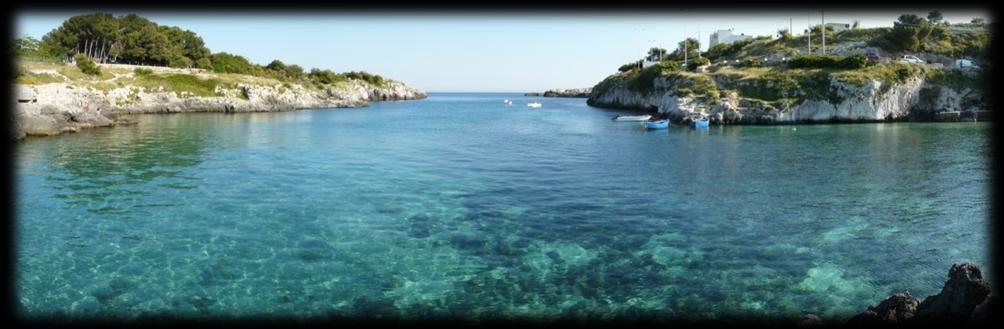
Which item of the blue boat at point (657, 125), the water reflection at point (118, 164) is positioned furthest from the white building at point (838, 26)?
the water reflection at point (118, 164)

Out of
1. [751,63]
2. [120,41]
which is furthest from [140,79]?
[751,63]

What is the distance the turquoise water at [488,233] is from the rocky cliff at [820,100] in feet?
111

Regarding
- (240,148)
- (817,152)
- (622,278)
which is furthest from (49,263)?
(817,152)

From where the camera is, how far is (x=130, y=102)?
315 feet

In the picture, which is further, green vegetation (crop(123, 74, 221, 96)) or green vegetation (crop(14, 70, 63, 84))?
green vegetation (crop(123, 74, 221, 96))

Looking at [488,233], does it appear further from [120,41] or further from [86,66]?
[120,41]

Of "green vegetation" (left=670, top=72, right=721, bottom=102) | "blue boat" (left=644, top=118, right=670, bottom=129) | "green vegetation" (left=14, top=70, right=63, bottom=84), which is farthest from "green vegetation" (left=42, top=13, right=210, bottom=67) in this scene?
"green vegetation" (left=670, top=72, right=721, bottom=102)

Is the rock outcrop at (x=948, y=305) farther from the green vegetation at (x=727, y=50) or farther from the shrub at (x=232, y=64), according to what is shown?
the shrub at (x=232, y=64)

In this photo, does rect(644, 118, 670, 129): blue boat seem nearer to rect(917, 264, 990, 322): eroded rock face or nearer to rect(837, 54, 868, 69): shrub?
rect(837, 54, 868, 69): shrub

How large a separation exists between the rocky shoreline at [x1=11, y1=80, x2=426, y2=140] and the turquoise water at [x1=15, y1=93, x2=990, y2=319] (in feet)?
20.5

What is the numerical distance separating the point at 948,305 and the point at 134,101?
10999 centimetres

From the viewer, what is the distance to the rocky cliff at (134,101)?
Result: 56.8 meters

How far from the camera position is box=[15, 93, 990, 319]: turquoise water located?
15.6m

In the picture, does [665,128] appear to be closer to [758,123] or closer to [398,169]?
[758,123]
